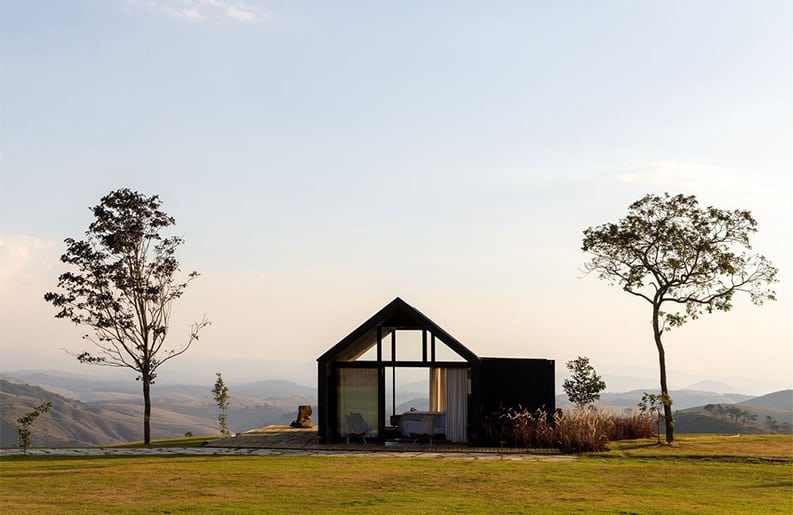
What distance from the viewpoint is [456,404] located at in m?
23.1

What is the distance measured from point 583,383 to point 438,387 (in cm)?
466

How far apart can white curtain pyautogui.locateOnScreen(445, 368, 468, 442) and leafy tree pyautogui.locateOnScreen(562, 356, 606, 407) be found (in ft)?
16.2

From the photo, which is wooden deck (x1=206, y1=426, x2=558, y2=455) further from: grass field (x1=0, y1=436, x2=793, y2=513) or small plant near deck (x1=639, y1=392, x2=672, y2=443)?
small plant near deck (x1=639, y1=392, x2=672, y2=443)

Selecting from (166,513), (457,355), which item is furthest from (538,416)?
(166,513)

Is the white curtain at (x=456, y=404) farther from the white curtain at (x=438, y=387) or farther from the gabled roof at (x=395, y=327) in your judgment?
the white curtain at (x=438, y=387)

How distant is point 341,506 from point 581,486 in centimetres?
461

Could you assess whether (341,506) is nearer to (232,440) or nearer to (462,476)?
(462,476)

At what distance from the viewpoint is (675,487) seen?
15703 mm

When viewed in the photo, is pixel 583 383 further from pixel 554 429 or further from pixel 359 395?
pixel 359 395

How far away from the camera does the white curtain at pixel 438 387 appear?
2491 centimetres

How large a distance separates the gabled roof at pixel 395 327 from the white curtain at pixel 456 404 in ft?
2.09

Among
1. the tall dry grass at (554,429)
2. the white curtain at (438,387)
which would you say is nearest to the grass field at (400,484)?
the tall dry grass at (554,429)

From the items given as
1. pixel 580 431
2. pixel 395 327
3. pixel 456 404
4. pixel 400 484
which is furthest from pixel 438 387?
pixel 400 484

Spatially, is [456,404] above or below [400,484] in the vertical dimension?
above
